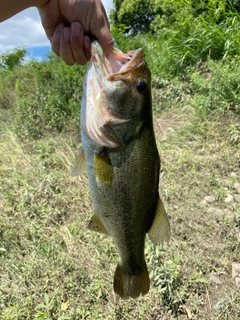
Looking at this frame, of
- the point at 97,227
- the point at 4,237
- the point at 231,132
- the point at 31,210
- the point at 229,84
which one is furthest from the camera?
the point at 229,84

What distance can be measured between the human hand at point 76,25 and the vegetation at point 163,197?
1.92 m

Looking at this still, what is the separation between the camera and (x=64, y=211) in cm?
412

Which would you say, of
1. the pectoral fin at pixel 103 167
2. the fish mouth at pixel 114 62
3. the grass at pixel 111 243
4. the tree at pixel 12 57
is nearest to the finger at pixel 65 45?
the fish mouth at pixel 114 62

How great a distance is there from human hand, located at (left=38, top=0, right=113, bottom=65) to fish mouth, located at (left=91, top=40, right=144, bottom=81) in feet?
0.20

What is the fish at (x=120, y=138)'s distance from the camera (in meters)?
1.67

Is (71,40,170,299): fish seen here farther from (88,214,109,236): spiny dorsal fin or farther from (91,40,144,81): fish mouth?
(88,214,109,236): spiny dorsal fin

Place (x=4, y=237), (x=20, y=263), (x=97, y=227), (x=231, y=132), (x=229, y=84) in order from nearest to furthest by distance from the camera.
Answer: (x=97, y=227)
(x=20, y=263)
(x=4, y=237)
(x=231, y=132)
(x=229, y=84)

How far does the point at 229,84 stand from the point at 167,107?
1.26 meters

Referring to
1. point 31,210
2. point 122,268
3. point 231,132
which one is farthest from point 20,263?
point 231,132

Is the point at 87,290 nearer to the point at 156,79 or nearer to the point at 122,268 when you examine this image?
the point at 122,268

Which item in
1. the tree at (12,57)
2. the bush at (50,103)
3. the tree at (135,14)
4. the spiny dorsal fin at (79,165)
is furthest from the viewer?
the tree at (135,14)

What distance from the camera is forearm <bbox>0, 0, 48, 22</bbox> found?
164 centimetres

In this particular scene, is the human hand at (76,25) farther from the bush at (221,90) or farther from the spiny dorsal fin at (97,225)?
the bush at (221,90)

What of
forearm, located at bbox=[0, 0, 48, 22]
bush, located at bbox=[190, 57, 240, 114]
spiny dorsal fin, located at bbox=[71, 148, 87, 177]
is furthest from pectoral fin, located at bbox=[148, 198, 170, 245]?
bush, located at bbox=[190, 57, 240, 114]
